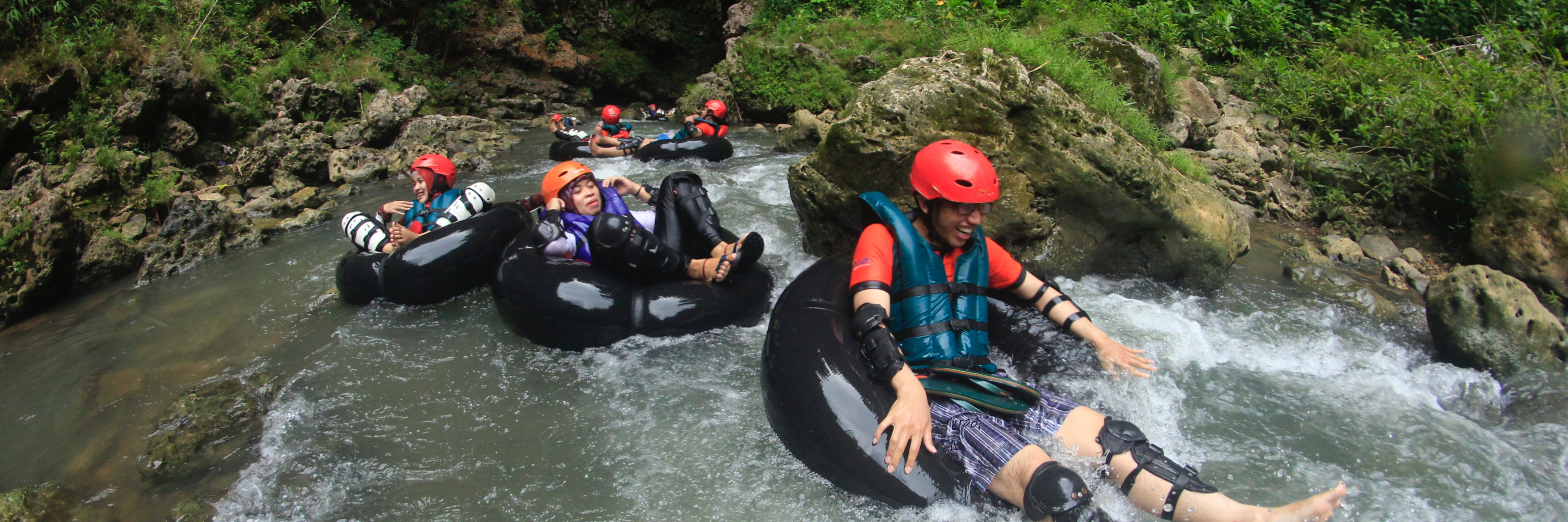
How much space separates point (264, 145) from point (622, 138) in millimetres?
4884

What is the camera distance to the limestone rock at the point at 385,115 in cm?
1190

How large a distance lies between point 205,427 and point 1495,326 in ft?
23.2

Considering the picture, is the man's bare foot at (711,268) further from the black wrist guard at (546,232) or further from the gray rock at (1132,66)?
the gray rock at (1132,66)

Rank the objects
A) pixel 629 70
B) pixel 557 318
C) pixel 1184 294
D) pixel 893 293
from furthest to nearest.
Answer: pixel 629 70
pixel 1184 294
pixel 557 318
pixel 893 293

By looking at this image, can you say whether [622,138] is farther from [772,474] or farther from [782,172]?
[772,474]

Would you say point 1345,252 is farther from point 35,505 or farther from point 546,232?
point 35,505

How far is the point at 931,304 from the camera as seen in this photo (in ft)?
10.2

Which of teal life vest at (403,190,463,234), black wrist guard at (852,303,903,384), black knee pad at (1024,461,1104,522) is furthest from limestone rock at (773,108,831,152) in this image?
black knee pad at (1024,461,1104,522)

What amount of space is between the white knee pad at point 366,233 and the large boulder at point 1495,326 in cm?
713

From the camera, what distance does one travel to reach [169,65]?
9.87 m

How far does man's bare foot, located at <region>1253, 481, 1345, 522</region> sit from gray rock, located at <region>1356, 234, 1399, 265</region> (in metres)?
4.66

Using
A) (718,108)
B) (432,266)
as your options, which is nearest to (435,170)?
(432,266)

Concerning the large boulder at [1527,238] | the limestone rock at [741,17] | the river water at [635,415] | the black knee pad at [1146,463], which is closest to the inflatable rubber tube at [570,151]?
the river water at [635,415]

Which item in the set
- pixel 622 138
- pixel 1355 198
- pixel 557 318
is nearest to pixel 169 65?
pixel 622 138
